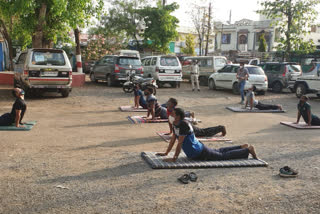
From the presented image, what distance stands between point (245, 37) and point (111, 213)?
48.0 metres

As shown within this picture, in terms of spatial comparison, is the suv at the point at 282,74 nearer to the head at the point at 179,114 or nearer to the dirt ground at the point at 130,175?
the dirt ground at the point at 130,175

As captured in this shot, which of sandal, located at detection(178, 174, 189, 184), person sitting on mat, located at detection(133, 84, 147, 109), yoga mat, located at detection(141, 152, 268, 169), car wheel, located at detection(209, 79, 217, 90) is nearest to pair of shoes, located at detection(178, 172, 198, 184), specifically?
sandal, located at detection(178, 174, 189, 184)

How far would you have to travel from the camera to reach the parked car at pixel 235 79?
1712 centimetres

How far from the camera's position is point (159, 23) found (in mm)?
33125

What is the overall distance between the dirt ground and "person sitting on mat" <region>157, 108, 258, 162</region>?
37 cm

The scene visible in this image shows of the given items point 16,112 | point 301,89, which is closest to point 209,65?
point 301,89

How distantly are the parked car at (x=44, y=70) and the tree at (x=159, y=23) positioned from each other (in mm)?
20085

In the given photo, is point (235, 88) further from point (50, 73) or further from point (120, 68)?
point (50, 73)

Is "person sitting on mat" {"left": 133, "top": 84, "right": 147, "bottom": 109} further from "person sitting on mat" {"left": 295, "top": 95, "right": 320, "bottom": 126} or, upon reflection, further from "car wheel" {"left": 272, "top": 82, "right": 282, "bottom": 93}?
"car wheel" {"left": 272, "top": 82, "right": 282, "bottom": 93}

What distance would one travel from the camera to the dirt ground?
4121mm

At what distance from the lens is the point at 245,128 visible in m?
9.26

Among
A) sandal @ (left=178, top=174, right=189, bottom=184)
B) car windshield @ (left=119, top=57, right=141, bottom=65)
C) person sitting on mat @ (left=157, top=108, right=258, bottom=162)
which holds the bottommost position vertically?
sandal @ (left=178, top=174, right=189, bottom=184)

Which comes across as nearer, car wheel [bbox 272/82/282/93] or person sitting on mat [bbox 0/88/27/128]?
person sitting on mat [bbox 0/88/27/128]

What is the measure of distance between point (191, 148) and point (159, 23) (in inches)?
1133
